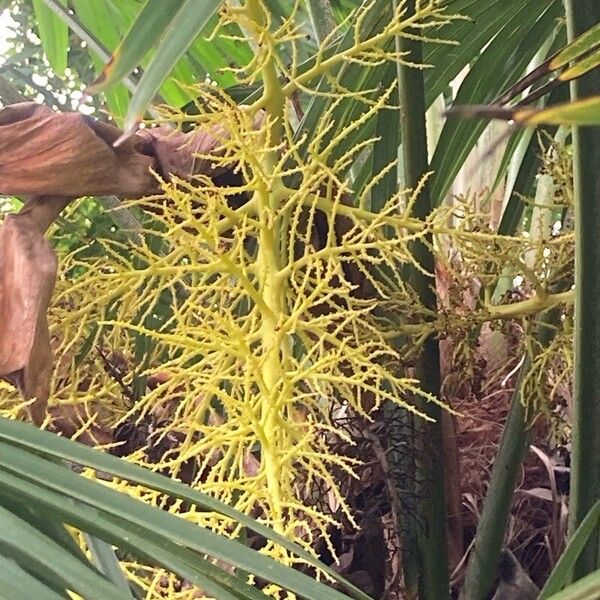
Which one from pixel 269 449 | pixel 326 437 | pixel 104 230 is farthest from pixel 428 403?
pixel 104 230

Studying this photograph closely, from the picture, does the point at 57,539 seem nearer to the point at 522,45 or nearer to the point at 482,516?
the point at 482,516

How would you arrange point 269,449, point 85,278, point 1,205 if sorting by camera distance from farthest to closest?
point 1,205
point 85,278
point 269,449

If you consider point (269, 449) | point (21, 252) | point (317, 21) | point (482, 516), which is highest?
point (317, 21)

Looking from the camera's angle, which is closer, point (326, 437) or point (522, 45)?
point (326, 437)

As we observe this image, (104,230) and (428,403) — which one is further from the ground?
(104,230)

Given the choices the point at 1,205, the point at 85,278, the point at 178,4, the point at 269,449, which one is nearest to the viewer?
the point at 178,4

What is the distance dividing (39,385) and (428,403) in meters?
0.27

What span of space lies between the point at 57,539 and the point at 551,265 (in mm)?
422

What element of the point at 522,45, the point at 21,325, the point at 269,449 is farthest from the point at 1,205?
the point at 522,45

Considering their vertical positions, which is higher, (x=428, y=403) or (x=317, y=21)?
(x=317, y=21)

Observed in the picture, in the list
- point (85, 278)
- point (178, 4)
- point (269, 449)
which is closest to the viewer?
point (178, 4)

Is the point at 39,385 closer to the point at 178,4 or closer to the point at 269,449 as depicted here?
the point at 269,449

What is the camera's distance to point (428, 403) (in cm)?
60

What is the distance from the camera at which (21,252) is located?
1.57ft
